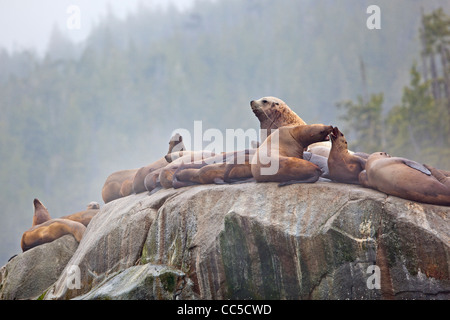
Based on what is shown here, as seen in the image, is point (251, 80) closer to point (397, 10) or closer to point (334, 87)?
point (334, 87)

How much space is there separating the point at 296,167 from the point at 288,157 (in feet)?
0.56

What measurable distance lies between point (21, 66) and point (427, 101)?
116 feet

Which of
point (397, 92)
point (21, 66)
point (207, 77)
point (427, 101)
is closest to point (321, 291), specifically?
point (427, 101)

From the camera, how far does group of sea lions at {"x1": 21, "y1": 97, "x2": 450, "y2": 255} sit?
4.27 meters

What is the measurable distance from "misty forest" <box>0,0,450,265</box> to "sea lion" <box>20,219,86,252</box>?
26.6 m

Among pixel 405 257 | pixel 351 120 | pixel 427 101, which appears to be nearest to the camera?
pixel 405 257

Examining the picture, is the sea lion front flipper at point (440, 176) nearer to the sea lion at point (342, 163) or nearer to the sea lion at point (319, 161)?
the sea lion at point (342, 163)

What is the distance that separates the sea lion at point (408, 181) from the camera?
4.20 m

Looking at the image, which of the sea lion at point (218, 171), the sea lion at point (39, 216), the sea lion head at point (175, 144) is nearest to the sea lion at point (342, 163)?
the sea lion at point (218, 171)

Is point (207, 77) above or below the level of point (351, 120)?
above

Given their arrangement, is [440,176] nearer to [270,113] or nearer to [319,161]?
[319,161]

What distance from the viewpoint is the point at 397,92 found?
37.4 metres

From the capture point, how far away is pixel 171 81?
4575cm

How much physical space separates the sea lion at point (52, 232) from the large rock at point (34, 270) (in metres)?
0.21
